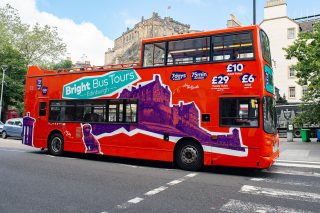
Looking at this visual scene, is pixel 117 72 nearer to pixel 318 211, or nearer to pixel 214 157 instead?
pixel 214 157

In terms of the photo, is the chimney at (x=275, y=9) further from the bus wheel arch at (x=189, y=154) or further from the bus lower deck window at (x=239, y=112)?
the bus wheel arch at (x=189, y=154)

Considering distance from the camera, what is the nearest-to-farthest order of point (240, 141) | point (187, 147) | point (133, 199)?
point (133, 199), point (240, 141), point (187, 147)

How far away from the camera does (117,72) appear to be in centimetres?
1159

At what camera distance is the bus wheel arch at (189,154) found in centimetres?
967

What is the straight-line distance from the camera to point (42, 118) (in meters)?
13.6

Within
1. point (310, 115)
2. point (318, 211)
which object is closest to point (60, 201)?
point (318, 211)

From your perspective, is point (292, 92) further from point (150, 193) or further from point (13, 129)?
point (150, 193)

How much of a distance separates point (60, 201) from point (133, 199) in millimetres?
1379

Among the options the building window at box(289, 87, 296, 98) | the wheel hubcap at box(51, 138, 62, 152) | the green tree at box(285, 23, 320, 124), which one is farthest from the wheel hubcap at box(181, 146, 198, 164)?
the building window at box(289, 87, 296, 98)

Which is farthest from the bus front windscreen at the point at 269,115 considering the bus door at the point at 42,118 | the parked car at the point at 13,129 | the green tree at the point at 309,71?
the parked car at the point at 13,129

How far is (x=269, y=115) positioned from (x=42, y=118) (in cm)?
939

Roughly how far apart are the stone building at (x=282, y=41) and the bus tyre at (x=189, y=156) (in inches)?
1397

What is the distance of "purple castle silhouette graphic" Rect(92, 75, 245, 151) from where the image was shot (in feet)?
30.7

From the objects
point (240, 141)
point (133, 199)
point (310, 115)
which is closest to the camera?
point (133, 199)
